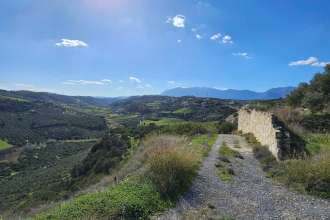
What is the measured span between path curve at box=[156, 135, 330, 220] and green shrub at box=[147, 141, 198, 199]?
316 mm

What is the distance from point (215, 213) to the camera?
7453 mm

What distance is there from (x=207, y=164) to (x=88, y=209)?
266 inches

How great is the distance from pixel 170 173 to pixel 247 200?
7.36ft

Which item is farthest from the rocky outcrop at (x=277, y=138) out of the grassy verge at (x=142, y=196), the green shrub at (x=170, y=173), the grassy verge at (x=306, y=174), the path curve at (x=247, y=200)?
the green shrub at (x=170, y=173)

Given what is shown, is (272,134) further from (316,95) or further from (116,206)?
(316,95)

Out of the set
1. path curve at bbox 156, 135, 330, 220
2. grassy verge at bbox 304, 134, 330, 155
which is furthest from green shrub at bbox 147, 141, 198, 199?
grassy verge at bbox 304, 134, 330, 155

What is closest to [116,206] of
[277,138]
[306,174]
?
[306,174]

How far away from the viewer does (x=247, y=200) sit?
28.1 ft

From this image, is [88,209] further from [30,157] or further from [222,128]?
[30,157]

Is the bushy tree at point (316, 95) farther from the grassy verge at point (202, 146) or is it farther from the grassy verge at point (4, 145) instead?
the grassy verge at point (4, 145)

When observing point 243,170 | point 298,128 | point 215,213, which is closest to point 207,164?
point 243,170

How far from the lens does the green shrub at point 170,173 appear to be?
8688 millimetres

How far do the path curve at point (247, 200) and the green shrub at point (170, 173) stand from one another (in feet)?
1.04

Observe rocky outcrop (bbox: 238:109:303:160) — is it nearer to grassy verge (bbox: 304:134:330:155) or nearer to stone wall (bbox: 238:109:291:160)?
stone wall (bbox: 238:109:291:160)
